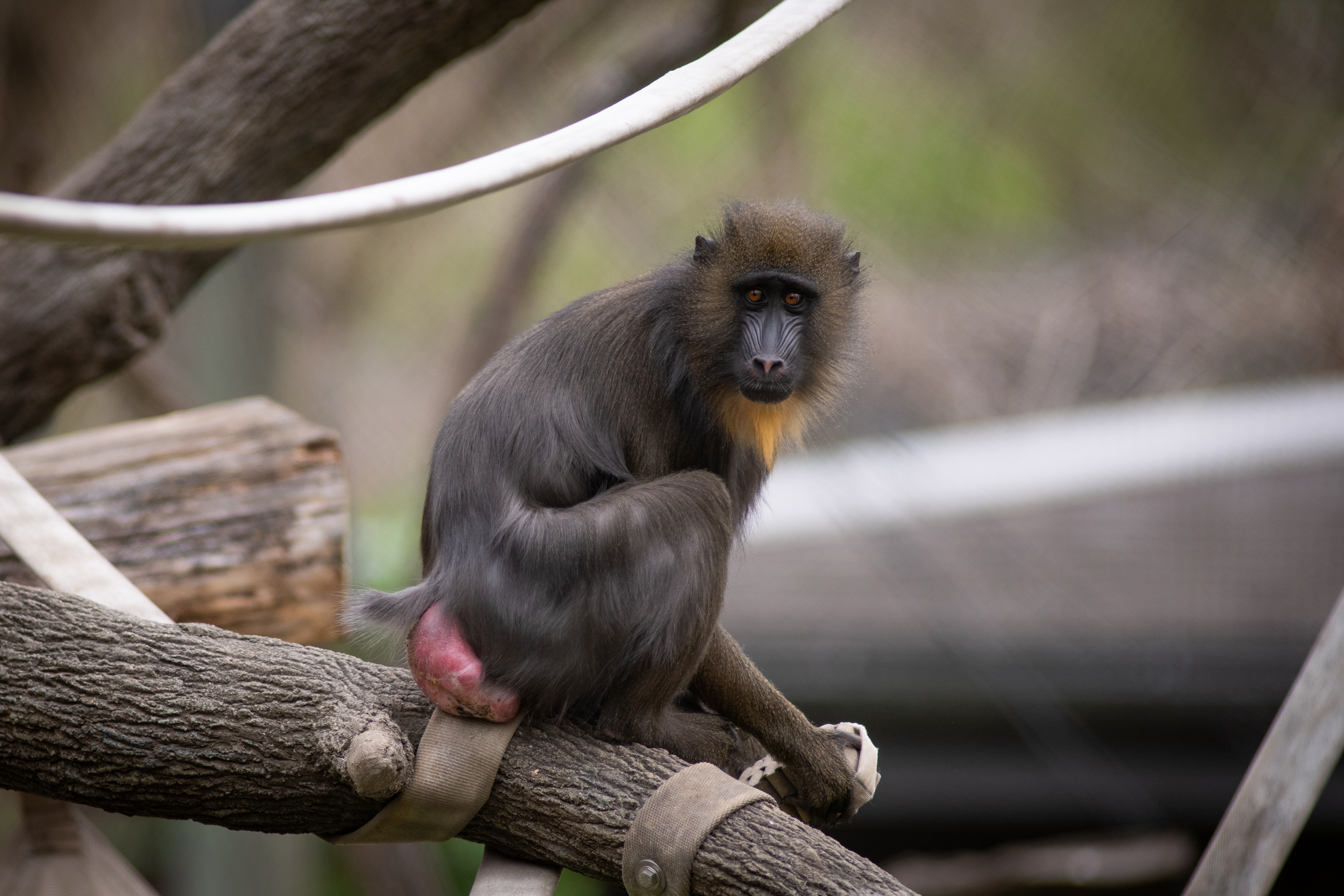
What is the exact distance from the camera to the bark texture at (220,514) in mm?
3541

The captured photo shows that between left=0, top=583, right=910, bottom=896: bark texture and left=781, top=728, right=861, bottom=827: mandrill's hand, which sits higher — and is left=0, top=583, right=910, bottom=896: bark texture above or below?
below

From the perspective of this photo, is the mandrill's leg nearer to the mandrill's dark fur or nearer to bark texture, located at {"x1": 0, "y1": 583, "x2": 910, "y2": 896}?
the mandrill's dark fur

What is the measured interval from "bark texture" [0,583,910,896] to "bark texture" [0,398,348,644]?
118 centimetres

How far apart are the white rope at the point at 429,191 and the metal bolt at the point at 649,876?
49.2 inches

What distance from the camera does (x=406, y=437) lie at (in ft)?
23.7

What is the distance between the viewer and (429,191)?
1.70 metres

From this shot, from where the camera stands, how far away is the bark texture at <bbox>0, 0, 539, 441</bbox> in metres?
3.75

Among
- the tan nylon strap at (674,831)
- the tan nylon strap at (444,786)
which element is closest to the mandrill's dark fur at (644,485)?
the tan nylon strap at (444,786)

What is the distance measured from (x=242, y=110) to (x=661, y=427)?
7.18 feet

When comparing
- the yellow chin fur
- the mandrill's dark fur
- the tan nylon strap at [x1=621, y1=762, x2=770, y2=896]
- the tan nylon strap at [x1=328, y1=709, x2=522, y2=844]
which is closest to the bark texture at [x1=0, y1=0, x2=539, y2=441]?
the mandrill's dark fur

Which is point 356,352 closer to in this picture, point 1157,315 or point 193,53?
point 193,53

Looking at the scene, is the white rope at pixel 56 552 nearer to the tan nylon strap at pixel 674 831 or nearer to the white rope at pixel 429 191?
the white rope at pixel 429 191

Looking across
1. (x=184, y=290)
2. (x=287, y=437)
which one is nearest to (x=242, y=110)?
(x=184, y=290)

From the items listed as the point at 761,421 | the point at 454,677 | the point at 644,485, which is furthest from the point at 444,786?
the point at 761,421
